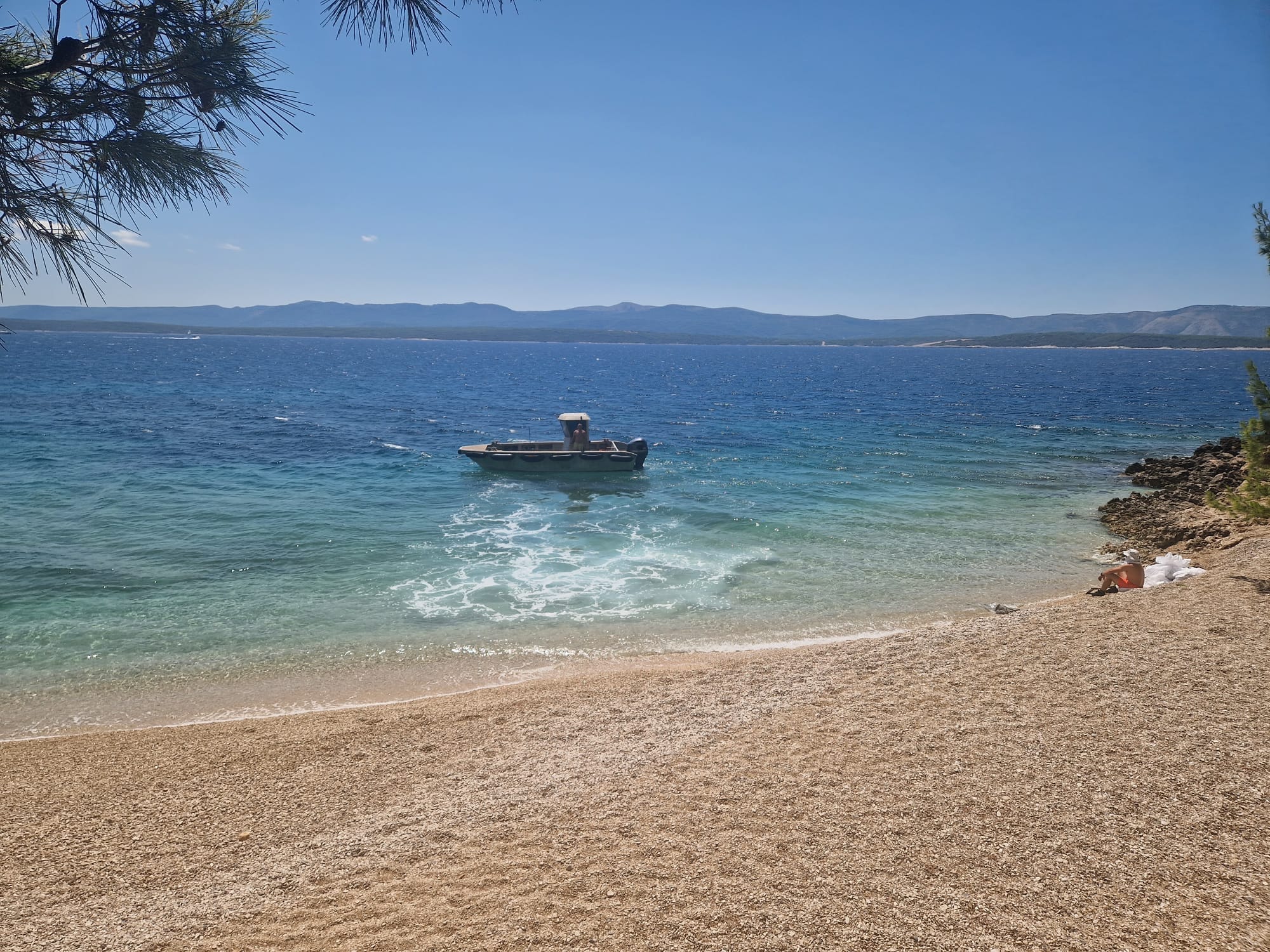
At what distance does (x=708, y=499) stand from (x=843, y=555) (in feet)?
27.0

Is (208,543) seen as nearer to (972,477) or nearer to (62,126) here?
(62,126)

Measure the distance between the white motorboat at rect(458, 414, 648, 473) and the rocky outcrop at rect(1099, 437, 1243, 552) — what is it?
1750cm

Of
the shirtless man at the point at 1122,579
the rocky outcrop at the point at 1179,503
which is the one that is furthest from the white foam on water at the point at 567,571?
the rocky outcrop at the point at 1179,503

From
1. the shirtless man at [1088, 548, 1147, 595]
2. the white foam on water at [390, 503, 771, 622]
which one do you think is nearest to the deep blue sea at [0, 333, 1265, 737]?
the white foam on water at [390, 503, 771, 622]

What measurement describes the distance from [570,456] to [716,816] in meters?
25.0

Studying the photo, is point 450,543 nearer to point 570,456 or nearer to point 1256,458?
point 570,456

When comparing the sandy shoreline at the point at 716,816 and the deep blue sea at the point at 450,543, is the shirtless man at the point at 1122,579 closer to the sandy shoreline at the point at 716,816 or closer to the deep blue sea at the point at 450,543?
the deep blue sea at the point at 450,543

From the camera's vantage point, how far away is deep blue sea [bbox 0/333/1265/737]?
515 inches

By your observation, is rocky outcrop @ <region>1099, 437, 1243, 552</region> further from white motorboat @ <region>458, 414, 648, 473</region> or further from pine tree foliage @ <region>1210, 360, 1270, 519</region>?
white motorboat @ <region>458, 414, 648, 473</region>

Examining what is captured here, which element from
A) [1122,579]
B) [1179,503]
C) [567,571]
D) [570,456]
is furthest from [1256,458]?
[570,456]

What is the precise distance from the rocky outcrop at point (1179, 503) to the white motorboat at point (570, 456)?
1750 cm

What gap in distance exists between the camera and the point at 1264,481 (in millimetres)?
12961

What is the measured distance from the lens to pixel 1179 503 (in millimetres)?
22781

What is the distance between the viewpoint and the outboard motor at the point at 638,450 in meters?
31.5
